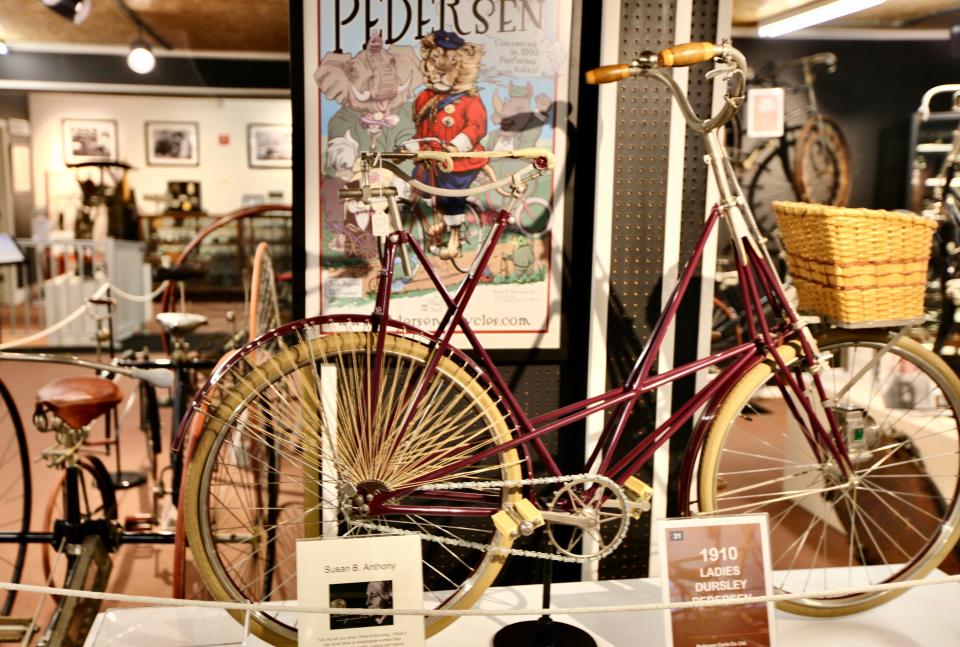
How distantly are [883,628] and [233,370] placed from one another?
1.81 meters

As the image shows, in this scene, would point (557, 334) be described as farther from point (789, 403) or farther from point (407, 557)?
point (407, 557)

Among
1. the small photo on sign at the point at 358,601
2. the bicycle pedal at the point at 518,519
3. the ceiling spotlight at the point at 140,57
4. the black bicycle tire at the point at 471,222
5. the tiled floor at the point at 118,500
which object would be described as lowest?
the tiled floor at the point at 118,500

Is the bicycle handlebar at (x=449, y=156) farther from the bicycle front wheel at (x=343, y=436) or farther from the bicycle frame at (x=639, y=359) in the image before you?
the bicycle front wheel at (x=343, y=436)

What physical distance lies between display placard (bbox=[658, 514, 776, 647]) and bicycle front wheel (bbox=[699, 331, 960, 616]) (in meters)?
0.13

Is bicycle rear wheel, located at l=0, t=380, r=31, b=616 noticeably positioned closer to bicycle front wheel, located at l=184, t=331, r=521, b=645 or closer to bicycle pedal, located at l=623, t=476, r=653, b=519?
bicycle front wheel, located at l=184, t=331, r=521, b=645

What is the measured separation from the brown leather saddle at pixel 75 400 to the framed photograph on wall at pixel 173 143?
948cm

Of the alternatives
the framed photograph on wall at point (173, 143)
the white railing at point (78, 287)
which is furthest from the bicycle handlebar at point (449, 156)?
the framed photograph on wall at point (173, 143)

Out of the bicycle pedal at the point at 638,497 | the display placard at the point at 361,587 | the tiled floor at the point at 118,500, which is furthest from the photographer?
the tiled floor at the point at 118,500

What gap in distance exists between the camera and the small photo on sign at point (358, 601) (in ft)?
5.20

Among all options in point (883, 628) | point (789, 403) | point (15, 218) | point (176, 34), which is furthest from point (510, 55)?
point (15, 218)

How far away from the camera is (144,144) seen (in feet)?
35.8

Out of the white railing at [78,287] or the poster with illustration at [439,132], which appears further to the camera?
the white railing at [78,287]

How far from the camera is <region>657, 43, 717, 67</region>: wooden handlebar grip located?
1.77 m

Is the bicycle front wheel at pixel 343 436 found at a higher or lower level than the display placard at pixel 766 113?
lower
